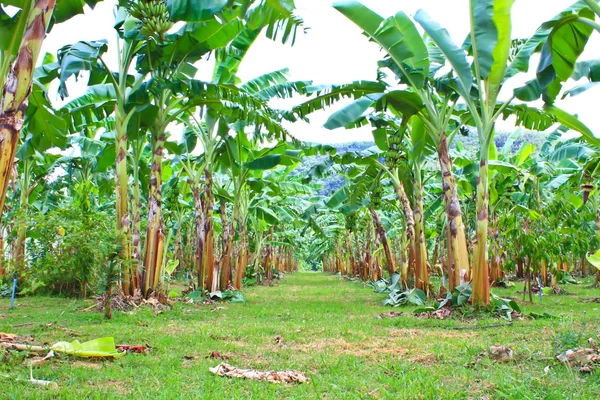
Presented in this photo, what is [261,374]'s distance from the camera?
164 inches

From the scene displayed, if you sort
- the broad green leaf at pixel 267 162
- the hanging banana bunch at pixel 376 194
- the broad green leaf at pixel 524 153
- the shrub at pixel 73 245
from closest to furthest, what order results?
the shrub at pixel 73 245 → the broad green leaf at pixel 267 162 → the hanging banana bunch at pixel 376 194 → the broad green leaf at pixel 524 153

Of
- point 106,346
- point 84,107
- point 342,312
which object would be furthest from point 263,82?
point 106,346

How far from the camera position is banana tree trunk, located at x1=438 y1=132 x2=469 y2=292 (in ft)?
26.2

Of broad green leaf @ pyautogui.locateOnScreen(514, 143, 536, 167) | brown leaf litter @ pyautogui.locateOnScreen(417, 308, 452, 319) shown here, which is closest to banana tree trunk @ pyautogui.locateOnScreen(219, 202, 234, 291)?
brown leaf litter @ pyautogui.locateOnScreen(417, 308, 452, 319)

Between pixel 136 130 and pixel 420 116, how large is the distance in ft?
16.9

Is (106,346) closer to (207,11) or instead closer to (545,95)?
(207,11)

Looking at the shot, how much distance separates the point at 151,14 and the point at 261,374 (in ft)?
16.2

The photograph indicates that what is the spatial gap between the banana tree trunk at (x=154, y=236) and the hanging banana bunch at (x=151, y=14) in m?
3.05

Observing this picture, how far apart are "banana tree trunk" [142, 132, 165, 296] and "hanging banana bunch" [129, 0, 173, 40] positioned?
305 cm

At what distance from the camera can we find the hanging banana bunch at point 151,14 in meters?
6.48

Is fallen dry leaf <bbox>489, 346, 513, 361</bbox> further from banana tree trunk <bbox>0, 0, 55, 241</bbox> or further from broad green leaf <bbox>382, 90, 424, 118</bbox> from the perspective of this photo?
broad green leaf <bbox>382, 90, 424, 118</bbox>

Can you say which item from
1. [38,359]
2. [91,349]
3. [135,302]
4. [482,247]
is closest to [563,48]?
[482,247]

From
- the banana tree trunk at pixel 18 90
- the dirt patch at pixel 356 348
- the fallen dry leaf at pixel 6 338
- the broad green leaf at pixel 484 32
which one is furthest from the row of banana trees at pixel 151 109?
the dirt patch at pixel 356 348

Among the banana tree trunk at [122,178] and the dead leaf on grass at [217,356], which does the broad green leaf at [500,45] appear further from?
the banana tree trunk at [122,178]
